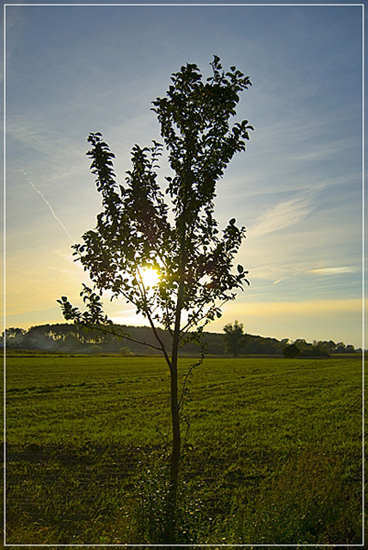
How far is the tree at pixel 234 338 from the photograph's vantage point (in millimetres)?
123062

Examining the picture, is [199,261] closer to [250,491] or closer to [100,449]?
[250,491]

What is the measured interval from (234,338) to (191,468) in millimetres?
112946

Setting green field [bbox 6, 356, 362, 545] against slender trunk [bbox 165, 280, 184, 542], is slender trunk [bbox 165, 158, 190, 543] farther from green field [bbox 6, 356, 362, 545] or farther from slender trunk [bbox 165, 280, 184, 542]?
green field [bbox 6, 356, 362, 545]

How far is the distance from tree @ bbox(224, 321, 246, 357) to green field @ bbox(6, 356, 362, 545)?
9476cm

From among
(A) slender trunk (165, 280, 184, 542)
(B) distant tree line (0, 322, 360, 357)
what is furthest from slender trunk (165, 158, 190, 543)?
(B) distant tree line (0, 322, 360, 357)

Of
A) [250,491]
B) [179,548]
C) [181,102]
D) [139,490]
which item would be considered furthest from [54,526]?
[181,102]

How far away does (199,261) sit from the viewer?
22.4 ft

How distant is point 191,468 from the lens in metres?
11.5

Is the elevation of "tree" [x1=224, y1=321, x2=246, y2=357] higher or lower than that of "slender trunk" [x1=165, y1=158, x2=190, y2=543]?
lower

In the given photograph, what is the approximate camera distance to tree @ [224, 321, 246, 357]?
123062 mm

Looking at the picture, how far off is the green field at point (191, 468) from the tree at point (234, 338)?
9476 centimetres

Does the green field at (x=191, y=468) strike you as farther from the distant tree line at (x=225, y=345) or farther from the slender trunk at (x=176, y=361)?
the distant tree line at (x=225, y=345)

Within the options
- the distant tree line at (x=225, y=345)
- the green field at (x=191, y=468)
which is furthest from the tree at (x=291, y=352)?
the green field at (x=191, y=468)

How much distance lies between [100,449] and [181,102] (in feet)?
36.9
